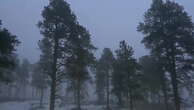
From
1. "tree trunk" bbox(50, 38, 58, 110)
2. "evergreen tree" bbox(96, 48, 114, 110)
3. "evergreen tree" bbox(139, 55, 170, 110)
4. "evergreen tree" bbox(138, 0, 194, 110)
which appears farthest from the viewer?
"evergreen tree" bbox(96, 48, 114, 110)

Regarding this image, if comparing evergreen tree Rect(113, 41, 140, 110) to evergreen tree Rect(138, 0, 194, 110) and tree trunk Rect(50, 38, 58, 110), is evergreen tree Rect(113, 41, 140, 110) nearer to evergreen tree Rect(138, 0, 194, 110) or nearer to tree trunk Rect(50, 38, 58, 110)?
evergreen tree Rect(138, 0, 194, 110)

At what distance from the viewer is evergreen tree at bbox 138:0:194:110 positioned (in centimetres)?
2136

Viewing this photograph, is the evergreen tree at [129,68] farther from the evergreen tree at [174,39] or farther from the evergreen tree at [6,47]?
the evergreen tree at [6,47]

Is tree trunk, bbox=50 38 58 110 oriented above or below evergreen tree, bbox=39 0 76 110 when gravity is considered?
below

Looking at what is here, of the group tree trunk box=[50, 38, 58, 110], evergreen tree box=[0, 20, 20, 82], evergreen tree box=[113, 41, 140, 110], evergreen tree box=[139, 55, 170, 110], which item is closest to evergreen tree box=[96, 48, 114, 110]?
evergreen tree box=[139, 55, 170, 110]

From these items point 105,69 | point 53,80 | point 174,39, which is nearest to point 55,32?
point 53,80

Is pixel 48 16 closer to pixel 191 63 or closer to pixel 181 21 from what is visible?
pixel 181 21

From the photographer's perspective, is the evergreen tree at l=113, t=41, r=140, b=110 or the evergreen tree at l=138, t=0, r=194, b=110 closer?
the evergreen tree at l=138, t=0, r=194, b=110

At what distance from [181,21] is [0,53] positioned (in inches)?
647

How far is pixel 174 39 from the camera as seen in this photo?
2152cm

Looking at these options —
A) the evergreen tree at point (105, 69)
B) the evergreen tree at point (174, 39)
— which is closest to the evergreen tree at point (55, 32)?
the evergreen tree at point (174, 39)

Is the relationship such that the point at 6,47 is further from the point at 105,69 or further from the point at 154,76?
the point at 105,69

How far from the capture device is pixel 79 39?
2266cm

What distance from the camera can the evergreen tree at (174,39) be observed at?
70.1 feet
